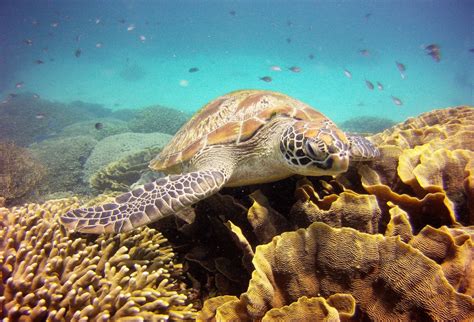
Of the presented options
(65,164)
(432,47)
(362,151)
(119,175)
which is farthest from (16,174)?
(432,47)

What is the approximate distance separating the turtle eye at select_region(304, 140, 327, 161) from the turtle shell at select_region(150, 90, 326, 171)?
3.01ft

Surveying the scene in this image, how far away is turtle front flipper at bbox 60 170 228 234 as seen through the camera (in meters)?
2.04

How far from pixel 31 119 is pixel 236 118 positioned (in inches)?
964

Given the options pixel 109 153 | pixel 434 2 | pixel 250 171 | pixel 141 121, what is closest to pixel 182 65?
pixel 434 2

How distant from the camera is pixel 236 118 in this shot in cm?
333

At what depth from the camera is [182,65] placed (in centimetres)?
11869

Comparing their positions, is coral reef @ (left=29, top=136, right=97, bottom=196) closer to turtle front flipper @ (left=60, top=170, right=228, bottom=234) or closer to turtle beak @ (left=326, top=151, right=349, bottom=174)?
turtle front flipper @ (left=60, top=170, right=228, bottom=234)

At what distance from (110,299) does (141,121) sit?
1912 cm

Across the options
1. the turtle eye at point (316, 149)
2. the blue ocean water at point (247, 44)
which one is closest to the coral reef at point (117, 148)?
the turtle eye at point (316, 149)

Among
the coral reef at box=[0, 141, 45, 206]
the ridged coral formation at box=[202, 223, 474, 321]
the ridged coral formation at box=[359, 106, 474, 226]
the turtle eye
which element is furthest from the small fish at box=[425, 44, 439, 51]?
the coral reef at box=[0, 141, 45, 206]

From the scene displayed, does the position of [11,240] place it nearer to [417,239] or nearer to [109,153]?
[417,239]

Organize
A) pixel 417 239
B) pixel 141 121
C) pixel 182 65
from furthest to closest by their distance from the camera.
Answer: pixel 182 65
pixel 141 121
pixel 417 239

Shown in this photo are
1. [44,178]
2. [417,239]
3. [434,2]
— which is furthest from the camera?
[434,2]

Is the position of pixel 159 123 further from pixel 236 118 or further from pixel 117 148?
pixel 236 118
